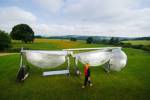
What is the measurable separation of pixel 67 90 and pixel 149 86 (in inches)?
235

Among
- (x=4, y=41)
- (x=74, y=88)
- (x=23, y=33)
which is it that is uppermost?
(x=23, y=33)

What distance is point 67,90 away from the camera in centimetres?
988

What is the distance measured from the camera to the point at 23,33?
5188cm

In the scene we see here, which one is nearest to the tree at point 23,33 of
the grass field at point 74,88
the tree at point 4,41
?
the tree at point 4,41

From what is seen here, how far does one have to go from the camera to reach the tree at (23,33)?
51369 millimetres

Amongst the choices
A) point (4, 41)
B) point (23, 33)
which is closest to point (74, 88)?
point (4, 41)

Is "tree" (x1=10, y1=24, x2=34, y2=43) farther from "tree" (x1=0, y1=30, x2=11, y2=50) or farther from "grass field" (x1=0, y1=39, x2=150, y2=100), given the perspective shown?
"grass field" (x1=0, y1=39, x2=150, y2=100)

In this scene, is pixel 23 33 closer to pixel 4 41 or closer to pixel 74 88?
pixel 4 41

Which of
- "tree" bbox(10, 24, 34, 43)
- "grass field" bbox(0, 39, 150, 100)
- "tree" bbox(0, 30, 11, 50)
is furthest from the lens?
"tree" bbox(10, 24, 34, 43)

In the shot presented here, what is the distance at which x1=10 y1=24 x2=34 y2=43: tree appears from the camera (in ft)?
169

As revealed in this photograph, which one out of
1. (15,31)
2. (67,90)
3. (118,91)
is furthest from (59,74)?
(15,31)

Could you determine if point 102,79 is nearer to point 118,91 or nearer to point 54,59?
point 118,91

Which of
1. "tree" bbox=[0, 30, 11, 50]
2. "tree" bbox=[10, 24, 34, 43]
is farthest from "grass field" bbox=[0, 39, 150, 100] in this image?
"tree" bbox=[10, 24, 34, 43]

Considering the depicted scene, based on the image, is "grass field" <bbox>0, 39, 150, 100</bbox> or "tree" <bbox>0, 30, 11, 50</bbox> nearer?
"grass field" <bbox>0, 39, 150, 100</bbox>
